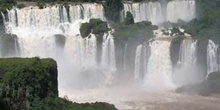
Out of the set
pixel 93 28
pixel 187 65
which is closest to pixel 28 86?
pixel 187 65

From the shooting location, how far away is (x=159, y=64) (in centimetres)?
4144

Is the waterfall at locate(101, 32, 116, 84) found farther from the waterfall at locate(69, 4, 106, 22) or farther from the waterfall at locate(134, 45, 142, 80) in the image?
the waterfall at locate(69, 4, 106, 22)

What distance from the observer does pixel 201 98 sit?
35156 millimetres

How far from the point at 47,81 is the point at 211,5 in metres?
31.1

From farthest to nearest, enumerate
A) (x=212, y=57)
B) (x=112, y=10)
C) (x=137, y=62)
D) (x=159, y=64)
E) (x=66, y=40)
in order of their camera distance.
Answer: (x=112, y=10), (x=66, y=40), (x=137, y=62), (x=159, y=64), (x=212, y=57)

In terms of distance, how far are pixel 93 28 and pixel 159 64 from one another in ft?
20.8

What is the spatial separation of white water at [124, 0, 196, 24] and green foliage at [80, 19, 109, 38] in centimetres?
662

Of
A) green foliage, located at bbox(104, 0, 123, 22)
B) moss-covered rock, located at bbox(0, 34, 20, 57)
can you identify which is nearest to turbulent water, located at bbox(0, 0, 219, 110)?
moss-covered rock, located at bbox(0, 34, 20, 57)

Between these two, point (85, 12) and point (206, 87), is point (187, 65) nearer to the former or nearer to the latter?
point (206, 87)

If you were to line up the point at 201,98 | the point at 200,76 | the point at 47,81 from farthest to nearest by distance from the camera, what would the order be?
1. the point at 200,76
2. the point at 201,98
3. the point at 47,81

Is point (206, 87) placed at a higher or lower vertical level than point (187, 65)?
lower

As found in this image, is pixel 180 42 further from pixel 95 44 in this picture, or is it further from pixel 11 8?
pixel 11 8

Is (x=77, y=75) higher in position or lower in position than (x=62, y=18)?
lower

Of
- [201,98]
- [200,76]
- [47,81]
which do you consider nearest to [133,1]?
[200,76]
